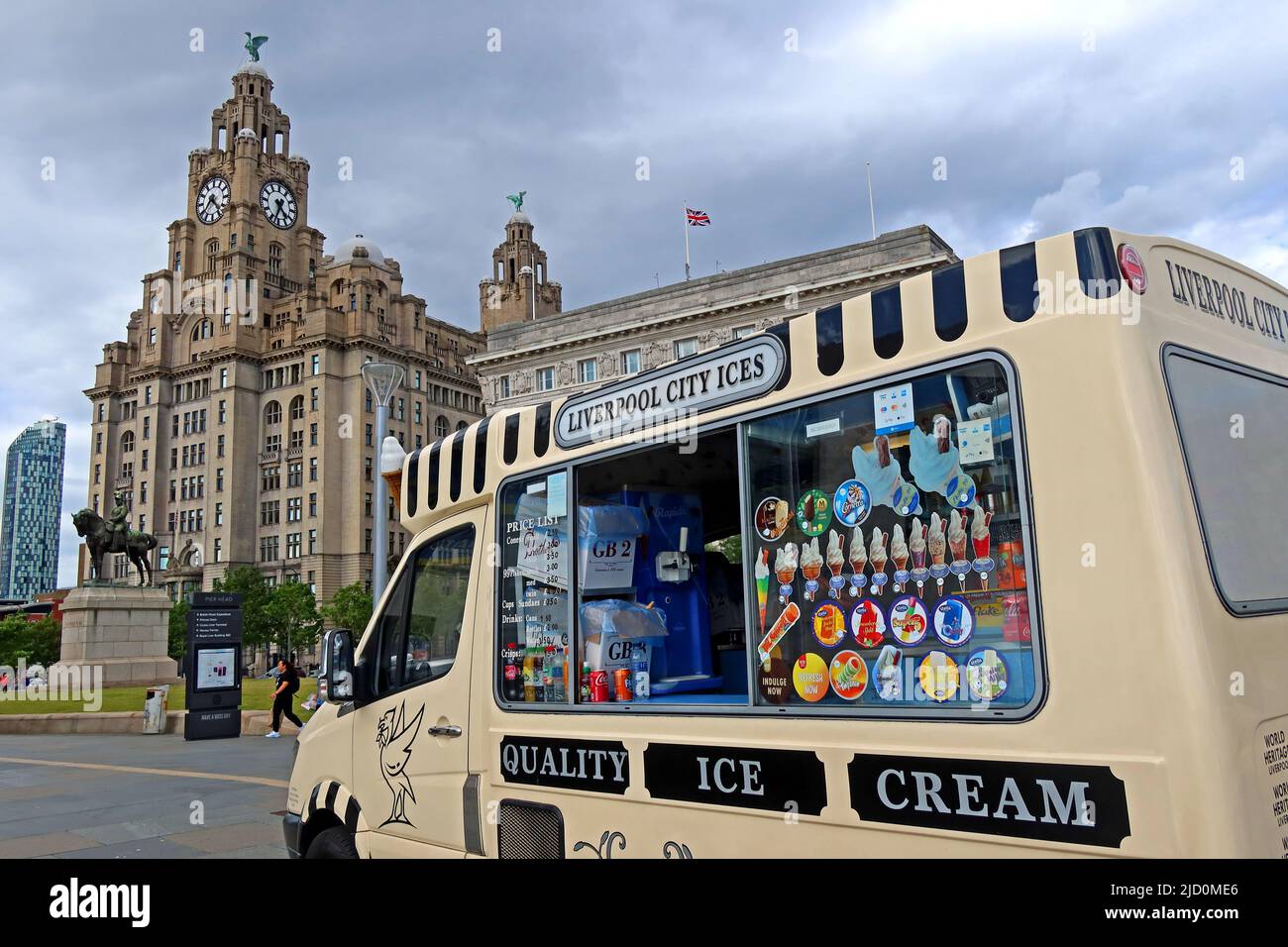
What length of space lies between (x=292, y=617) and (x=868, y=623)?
78363 millimetres

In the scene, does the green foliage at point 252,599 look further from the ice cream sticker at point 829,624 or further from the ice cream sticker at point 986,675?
the ice cream sticker at point 986,675

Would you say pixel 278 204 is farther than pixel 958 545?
Yes

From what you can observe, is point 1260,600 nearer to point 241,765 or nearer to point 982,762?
point 982,762

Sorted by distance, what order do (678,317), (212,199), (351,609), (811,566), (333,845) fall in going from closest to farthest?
1. (811,566)
2. (333,845)
3. (678,317)
4. (351,609)
5. (212,199)

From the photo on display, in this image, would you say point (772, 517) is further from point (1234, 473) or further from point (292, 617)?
point (292, 617)

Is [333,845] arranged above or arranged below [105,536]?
below

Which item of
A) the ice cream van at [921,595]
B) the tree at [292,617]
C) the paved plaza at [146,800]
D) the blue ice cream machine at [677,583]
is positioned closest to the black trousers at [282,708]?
the paved plaza at [146,800]

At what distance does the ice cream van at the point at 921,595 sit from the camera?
2557 millimetres

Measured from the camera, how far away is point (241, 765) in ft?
48.1

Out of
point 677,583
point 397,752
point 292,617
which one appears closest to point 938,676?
point 677,583

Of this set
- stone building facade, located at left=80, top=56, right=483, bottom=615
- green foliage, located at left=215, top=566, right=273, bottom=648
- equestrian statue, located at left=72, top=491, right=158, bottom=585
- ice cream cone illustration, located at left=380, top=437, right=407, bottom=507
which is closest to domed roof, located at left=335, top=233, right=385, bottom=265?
stone building facade, located at left=80, top=56, right=483, bottom=615

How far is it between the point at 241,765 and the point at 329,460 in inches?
3164

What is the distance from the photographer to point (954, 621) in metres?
3.06
